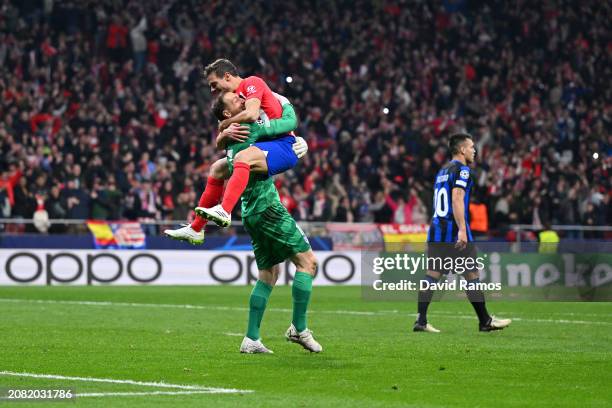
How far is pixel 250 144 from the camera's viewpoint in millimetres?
10625

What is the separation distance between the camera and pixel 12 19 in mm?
32219

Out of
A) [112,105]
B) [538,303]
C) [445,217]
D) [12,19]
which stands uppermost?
[12,19]

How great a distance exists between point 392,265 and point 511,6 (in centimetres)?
1914

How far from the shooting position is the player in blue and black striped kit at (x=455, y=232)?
14.0m

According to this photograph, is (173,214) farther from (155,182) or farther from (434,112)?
(434,112)

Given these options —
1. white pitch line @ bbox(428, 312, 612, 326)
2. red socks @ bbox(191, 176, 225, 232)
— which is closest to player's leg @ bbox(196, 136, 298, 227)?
red socks @ bbox(191, 176, 225, 232)

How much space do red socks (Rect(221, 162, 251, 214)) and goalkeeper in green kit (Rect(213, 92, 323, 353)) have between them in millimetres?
241

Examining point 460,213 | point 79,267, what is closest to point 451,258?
point 460,213

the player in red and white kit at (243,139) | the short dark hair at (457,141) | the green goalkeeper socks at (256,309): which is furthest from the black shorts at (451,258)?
the player in red and white kit at (243,139)

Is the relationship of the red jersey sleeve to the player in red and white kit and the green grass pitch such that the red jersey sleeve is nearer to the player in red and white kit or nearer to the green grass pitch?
the player in red and white kit

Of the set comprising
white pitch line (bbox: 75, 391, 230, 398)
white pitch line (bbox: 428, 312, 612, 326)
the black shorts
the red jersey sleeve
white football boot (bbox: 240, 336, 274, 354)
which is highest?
the red jersey sleeve

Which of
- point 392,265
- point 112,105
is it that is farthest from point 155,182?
point 392,265

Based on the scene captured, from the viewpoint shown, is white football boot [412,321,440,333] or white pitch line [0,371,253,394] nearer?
white pitch line [0,371,253,394]

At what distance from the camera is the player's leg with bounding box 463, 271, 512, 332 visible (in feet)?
45.5
